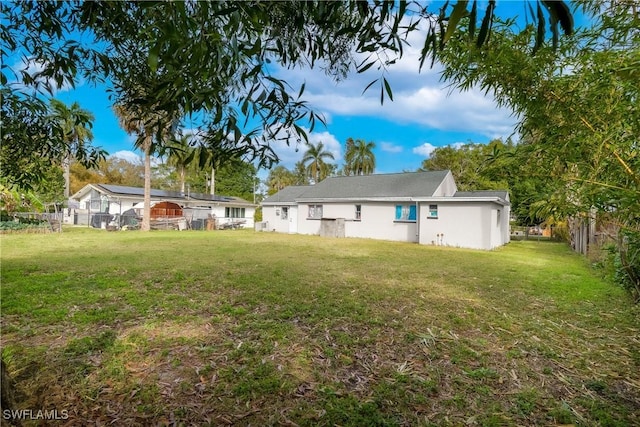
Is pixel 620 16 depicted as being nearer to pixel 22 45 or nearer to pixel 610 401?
pixel 610 401

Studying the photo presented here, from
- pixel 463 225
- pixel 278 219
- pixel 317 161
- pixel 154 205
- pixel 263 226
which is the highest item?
pixel 317 161

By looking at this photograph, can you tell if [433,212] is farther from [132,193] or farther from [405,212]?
[132,193]

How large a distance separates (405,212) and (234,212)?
20992 mm

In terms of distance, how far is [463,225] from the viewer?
48.7 feet

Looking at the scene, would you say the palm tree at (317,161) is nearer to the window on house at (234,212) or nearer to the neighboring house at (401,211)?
the window on house at (234,212)

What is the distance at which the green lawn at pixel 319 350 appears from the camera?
2.59 meters

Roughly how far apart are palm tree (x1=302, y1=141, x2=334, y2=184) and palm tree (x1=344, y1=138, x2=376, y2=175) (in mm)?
2555

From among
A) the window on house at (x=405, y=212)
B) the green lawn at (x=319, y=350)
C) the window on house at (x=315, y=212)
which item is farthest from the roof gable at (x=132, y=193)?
the green lawn at (x=319, y=350)

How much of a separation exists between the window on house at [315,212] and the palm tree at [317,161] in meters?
17.9

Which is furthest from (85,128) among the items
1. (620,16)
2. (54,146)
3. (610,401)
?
(610,401)

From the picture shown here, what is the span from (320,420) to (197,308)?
10.6ft

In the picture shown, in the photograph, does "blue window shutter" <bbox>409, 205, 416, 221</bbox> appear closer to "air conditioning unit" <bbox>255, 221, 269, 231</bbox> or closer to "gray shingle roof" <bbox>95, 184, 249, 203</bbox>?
"air conditioning unit" <bbox>255, 221, 269, 231</bbox>

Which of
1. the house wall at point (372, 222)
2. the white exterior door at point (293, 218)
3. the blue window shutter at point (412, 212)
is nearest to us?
the blue window shutter at point (412, 212)

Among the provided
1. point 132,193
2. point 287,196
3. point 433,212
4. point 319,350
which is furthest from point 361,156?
point 319,350
